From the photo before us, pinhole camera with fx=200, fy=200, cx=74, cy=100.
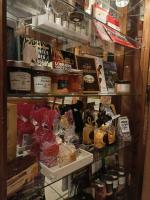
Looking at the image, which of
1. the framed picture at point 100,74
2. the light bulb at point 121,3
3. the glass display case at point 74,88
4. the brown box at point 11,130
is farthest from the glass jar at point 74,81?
the light bulb at point 121,3

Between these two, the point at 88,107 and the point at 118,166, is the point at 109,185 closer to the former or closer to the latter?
the point at 118,166

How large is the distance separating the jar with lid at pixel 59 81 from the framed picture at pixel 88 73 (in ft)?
0.63

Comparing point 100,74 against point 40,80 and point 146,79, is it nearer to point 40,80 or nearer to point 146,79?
point 146,79

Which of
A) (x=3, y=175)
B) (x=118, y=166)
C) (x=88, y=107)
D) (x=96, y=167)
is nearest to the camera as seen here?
(x=3, y=175)

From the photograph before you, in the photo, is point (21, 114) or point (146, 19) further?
point (146, 19)

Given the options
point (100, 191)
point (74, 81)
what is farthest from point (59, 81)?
point (100, 191)

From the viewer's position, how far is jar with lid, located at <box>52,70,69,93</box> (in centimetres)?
88

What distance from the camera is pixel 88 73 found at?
1155mm

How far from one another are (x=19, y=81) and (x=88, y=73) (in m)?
0.53

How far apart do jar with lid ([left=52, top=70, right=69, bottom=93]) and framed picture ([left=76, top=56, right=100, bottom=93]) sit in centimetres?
19

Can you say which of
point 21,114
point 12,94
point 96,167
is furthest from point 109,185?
point 12,94

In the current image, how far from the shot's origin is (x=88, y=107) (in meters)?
1.21

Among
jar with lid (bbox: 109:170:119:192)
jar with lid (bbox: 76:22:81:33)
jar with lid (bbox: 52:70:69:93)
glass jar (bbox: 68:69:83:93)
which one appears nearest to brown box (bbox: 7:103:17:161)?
Result: jar with lid (bbox: 52:70:69:93)

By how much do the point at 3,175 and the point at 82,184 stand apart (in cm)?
82
